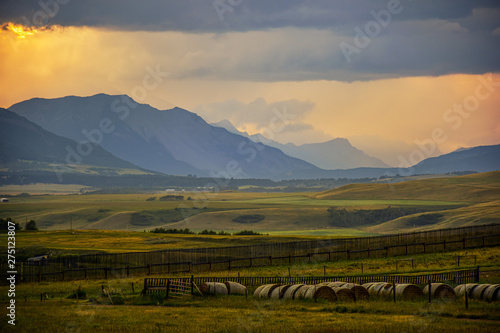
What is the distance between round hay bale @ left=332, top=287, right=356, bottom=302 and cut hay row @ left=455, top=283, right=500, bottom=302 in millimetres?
4848

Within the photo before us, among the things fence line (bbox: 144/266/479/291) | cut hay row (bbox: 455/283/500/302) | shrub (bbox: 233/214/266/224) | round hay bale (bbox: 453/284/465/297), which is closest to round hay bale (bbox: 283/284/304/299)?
fence line (bbox: 144/266/479/291)

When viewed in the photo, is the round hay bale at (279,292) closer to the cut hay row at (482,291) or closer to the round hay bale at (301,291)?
the round hay bale at (301,291)

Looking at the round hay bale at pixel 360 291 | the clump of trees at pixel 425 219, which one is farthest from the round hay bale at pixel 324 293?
the clump of trees at pixel 425 219

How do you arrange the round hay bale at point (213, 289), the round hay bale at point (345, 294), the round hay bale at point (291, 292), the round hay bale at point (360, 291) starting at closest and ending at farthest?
1. the round hay bale at point (345, 294)
2. the round hay bale at point (360, 291)
3. the round hay bale at point (291, 292)
4. the round hay bale at point (213, 289)

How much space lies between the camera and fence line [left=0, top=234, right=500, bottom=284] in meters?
47.4

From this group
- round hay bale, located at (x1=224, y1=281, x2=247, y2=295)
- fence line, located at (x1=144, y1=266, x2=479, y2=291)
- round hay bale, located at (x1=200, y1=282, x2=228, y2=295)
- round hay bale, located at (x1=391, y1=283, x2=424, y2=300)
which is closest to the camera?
round hay bale, located at (x1=391, y1=283, x2=424, y2=300)

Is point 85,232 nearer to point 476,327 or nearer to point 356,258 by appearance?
point 356,258

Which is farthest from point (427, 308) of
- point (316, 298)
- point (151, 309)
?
point (151, 309)

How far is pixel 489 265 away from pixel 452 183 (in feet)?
511

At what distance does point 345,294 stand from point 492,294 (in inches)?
261

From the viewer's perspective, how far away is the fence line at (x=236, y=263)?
47.4m

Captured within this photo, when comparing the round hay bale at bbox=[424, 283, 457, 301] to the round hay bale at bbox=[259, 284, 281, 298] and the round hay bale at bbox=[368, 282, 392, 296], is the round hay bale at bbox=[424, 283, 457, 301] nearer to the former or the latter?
the round hay bale at bbox=[368, 282, 392, 296]

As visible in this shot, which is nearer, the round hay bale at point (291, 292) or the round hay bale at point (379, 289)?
the round hay bale at point (379, 289)

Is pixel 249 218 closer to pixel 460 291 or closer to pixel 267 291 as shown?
pixel 267 291
